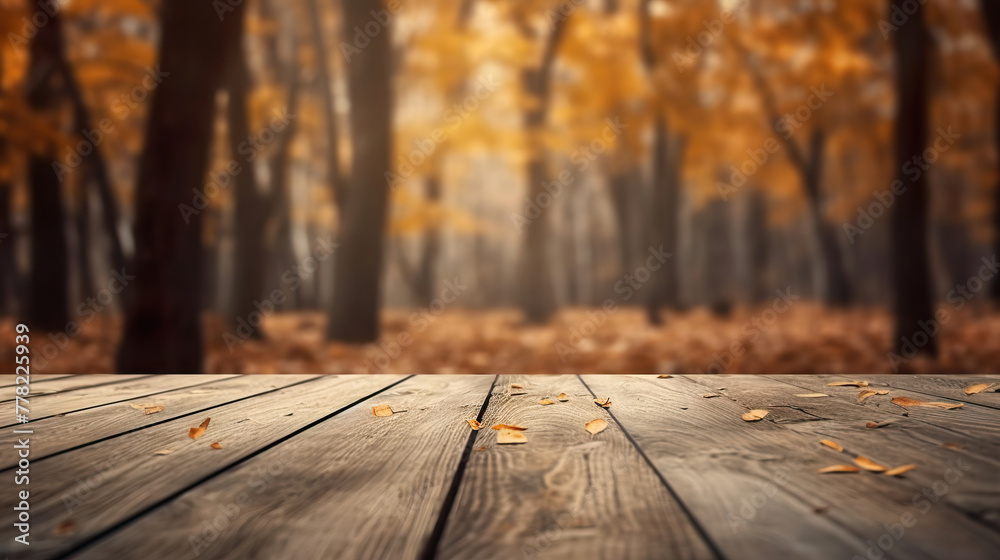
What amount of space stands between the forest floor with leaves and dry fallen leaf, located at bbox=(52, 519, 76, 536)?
4288 millimetres

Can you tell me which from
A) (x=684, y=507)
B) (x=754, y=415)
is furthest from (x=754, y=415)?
(x=684, y=507)

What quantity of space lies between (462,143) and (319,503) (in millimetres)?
7028

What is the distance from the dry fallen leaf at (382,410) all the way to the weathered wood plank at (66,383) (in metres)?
1.25

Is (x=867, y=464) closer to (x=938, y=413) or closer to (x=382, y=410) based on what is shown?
(x=938, y=413)

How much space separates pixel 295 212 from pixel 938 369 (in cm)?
1236

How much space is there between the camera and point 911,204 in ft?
16.3

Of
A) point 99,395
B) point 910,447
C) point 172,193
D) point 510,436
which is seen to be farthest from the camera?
point 172,193

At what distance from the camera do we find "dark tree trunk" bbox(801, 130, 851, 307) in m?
10.7

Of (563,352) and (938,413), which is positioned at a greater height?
(938,413)

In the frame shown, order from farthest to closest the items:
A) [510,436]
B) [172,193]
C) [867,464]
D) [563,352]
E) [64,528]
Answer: [563,352], [172,193], [510,436], [867,464], [64,528]

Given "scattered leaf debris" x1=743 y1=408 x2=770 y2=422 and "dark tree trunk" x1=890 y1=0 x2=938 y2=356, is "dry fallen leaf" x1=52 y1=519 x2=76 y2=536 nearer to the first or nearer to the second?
"scattered leaf debris" x1=743 y1=408 x2=770 y2=422

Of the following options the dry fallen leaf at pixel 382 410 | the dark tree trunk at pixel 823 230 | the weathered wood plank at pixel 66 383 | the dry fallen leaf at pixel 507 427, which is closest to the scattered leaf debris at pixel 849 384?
the dry fallen leaf at pixel 507 427

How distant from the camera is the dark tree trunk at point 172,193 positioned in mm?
3748

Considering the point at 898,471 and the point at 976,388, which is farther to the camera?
the point at 976,388
